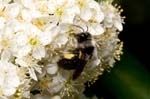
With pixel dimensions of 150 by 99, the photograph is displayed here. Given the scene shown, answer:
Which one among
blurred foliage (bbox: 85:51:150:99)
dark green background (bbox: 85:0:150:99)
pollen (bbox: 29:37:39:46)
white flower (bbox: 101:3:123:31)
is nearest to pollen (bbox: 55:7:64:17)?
pollen (bbox: 29:37:39:46)

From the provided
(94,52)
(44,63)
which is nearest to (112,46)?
(94,52)

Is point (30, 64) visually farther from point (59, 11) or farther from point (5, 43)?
point (59, 11)

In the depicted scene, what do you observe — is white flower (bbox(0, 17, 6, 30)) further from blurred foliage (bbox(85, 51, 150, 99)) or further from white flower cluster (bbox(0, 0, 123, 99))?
blurred foliage (bbox(85, 51, 150, 99))

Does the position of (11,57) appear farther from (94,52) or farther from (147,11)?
(147,11)

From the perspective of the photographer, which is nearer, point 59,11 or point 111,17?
point 59,11

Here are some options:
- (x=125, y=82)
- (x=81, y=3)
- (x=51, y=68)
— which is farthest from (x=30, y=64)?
(x=125, y=82)

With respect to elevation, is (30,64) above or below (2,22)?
below

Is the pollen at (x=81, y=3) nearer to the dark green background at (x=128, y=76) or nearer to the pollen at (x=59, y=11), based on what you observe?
the pollen at (x=59, y=11)
